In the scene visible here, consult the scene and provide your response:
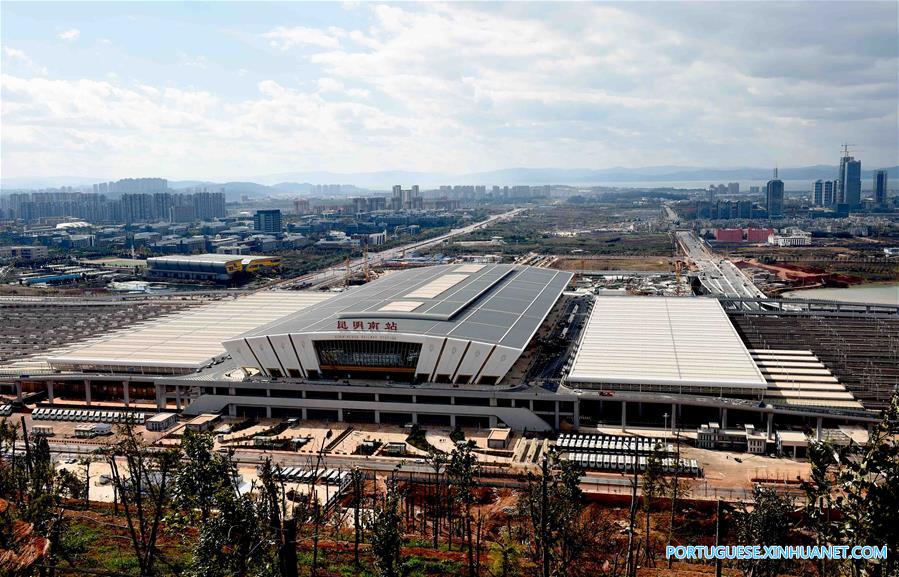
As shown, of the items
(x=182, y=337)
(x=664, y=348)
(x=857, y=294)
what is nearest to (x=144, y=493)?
(x=182, y=337)

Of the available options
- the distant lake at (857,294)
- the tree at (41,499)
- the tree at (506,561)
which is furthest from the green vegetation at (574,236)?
the tree at (506,561)

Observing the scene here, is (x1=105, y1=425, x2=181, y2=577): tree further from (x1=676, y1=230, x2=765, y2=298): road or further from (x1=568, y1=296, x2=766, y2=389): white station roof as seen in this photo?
(x1=676, y1=230, x2=765, y2=298): road

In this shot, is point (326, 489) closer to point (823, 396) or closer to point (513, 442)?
point (513, 442)

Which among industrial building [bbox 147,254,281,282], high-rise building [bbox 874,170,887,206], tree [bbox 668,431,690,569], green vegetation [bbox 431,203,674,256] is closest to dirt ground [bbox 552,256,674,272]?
green vegetation [bbox 431,203,674,256]

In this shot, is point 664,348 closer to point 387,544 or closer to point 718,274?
point 387,544

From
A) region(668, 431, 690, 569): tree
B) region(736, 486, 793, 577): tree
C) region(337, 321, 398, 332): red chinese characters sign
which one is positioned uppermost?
region(337, 321, 398, 332): red chinese characters sign

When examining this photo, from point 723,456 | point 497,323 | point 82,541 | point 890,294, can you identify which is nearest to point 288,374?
point 497,323
